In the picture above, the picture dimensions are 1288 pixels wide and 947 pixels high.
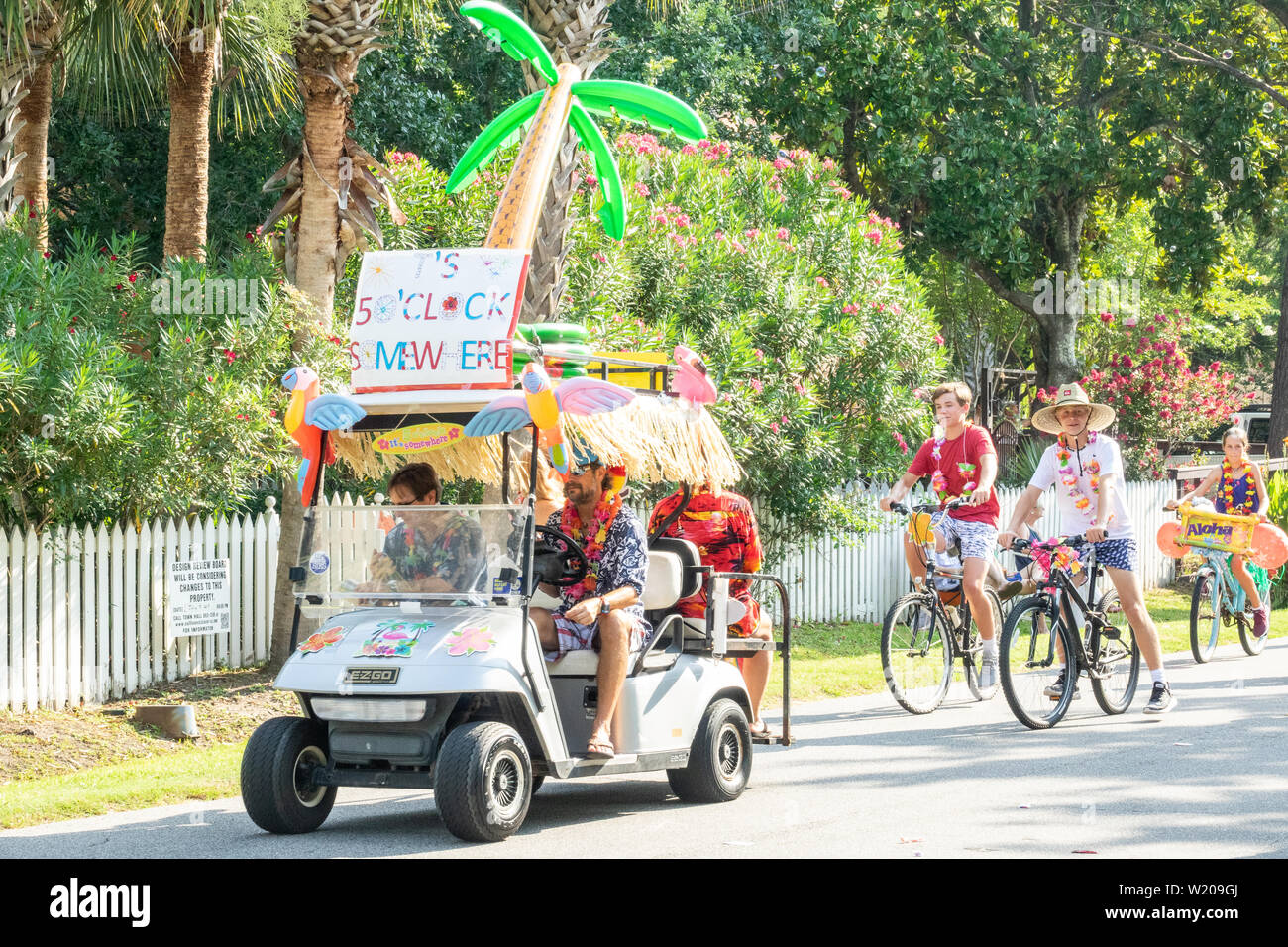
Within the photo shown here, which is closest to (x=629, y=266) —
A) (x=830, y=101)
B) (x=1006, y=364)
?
(x=830, y=101)

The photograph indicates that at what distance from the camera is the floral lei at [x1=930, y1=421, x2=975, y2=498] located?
34.4ft

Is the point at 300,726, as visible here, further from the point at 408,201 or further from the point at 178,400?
the point at 408,201

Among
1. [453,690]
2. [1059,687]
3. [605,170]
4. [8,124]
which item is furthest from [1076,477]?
Result: [8,124]

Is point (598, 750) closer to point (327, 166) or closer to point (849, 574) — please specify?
point (327, 166)

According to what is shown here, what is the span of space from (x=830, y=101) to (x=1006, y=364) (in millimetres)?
16434

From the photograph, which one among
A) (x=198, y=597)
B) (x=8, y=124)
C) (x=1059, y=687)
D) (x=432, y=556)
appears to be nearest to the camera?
(x=432, y=556)

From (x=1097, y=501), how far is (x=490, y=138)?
16.1ft

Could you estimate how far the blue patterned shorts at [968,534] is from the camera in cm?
1038

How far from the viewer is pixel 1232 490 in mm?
14562

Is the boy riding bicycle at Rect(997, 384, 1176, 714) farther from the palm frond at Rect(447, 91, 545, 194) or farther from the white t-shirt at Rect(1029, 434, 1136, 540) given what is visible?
the palm frond at Rect(447, 91, 545, 194)

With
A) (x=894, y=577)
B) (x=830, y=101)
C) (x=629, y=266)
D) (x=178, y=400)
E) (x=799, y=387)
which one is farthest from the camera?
(x=830, y=101)

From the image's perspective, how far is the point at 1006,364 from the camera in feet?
120

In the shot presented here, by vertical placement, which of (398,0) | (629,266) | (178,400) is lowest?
(178,400)

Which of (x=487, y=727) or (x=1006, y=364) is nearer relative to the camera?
(x=487, y=727)
